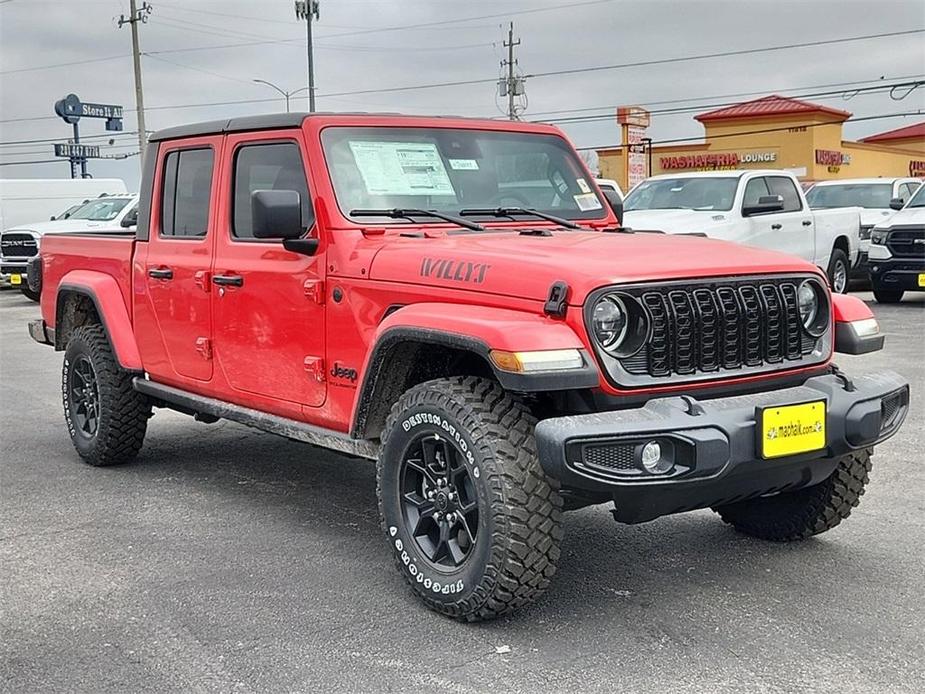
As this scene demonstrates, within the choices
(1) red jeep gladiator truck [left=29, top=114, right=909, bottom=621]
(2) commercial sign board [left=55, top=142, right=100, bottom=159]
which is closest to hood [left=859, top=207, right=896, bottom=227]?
(1) red jeep gladiator truck [left=29, top=114, right=909, bottom=621]

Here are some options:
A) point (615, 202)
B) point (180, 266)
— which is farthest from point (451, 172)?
point (180, 266)

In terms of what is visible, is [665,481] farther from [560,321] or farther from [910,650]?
[910,650]

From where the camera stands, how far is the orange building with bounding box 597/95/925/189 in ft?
130

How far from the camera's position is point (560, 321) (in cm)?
386

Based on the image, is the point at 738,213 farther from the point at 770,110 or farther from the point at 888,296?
the point at 770,110

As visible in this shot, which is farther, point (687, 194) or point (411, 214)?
point (687, 194)

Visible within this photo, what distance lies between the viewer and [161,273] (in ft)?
19.6

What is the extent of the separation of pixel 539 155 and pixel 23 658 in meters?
3.28

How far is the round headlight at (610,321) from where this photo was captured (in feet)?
12.7

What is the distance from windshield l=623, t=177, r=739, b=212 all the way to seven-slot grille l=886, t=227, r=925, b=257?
10.4 feet

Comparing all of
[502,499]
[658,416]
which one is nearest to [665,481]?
[658,416]

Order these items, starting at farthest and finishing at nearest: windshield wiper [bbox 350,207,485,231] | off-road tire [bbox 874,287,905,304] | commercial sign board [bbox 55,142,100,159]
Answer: commercial sign board [bbox 55,142,100,159] → off-road tire [bbox 874,287,905,304] → windshield wiper [bbox 350,207,485,231]

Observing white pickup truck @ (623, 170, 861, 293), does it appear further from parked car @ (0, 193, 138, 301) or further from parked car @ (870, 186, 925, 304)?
parked car @ (0, 193, 138, 301)

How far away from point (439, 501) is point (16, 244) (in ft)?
60.1
